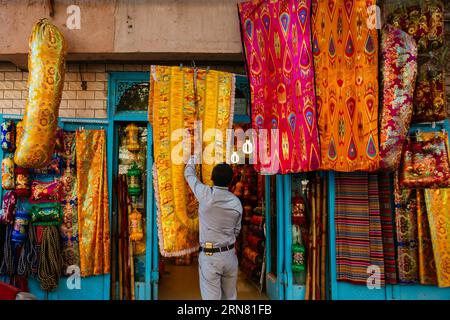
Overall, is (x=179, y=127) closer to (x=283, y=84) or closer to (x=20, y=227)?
(x=283, y=84)

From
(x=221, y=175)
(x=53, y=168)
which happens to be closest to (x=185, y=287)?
(x=53, y=168)

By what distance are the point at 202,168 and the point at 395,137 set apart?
6.04ft

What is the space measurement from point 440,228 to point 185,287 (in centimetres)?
341

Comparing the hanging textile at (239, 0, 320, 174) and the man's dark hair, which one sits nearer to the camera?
the man's dark hair

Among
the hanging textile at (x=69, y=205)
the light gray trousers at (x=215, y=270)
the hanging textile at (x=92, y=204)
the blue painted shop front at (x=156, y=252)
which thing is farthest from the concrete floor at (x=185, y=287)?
the light gray trousers at (x=215, y=270)

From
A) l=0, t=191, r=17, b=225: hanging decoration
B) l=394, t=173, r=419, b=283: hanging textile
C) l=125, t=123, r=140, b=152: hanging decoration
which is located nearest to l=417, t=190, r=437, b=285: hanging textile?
l=394, t=173, r=419, b=283: hanging textile

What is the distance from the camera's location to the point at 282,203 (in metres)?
4.27

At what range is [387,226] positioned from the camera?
12.7 feet

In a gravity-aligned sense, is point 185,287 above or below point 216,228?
below

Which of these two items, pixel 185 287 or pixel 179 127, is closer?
pixel 179 127

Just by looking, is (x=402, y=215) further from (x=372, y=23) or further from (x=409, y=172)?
(x=372, y=23)

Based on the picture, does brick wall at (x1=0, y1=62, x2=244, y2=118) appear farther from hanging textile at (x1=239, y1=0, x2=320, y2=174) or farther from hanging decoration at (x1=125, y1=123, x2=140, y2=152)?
hanging textile at (x1=239, y1=0, x2=320, y2=174)

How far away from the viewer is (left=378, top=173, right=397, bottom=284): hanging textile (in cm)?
383

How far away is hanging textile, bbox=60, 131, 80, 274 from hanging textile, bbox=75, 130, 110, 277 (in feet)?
0.24
